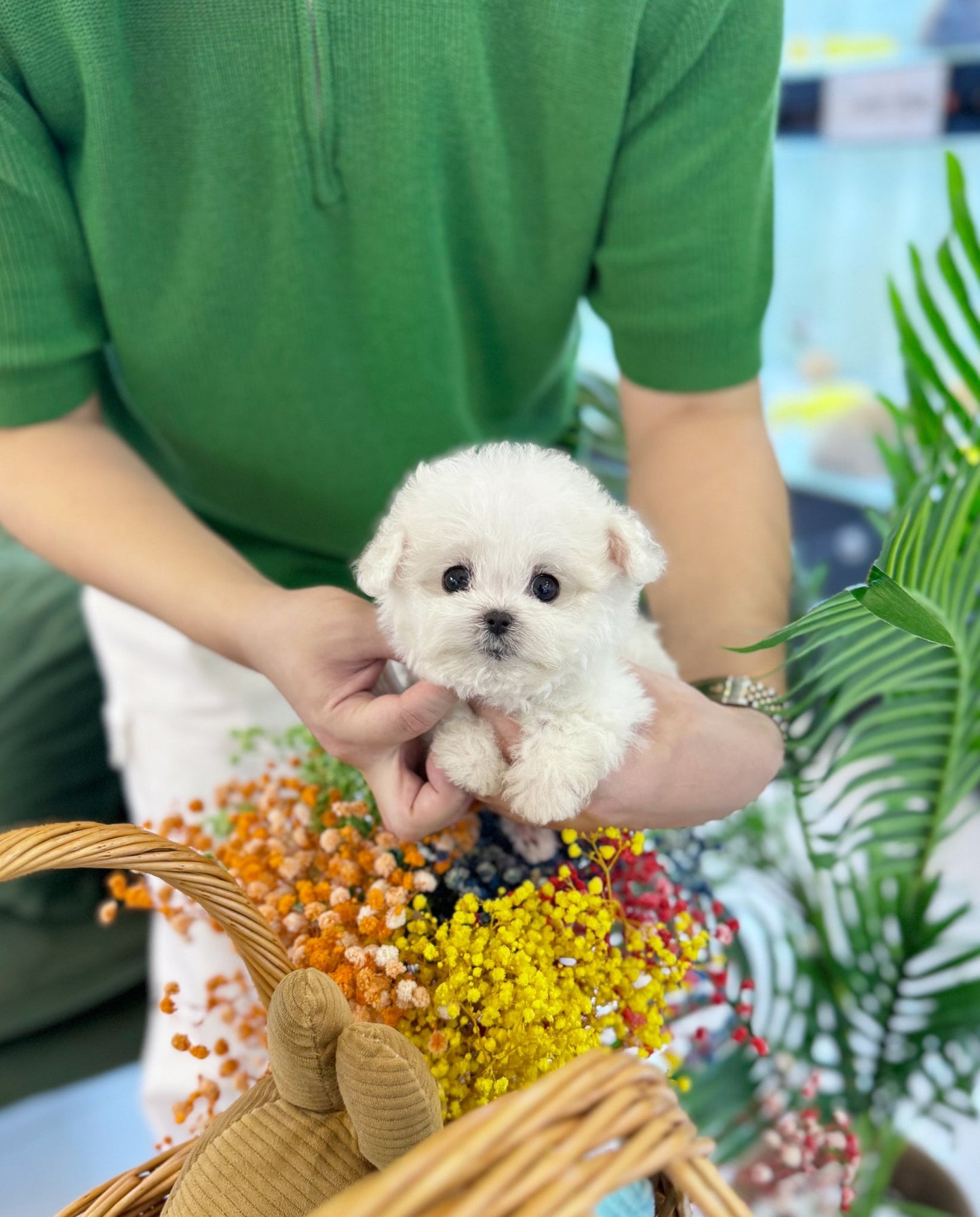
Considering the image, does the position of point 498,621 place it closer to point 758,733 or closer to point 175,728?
point 758,733

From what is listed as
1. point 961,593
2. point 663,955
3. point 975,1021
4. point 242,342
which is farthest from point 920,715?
point 242,342

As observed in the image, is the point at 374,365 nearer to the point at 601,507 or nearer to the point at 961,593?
the point at 601,507

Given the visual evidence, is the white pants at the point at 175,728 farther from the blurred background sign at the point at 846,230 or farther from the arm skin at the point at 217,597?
the blurred background sign at the point at 846,230

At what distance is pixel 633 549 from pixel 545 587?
5 cm

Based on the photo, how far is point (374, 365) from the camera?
87 centimetres

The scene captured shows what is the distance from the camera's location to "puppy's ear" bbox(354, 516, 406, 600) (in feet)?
1.81

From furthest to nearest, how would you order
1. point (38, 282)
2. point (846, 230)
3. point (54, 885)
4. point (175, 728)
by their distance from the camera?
point (846, 230)
point (54, 885)
point (175, 728)
point (38, 282)

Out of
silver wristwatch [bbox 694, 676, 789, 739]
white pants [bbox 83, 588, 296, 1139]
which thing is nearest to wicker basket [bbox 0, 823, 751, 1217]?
silver wristwatch [bbox 694, 676, 789, 739]

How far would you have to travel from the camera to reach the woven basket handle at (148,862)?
1.81 ft

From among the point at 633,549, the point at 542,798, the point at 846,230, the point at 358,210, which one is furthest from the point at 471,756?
the point at 846,230

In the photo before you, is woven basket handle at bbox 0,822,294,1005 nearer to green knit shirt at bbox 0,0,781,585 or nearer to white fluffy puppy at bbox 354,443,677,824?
white fluffy puppy at bbox 354,443,677,824

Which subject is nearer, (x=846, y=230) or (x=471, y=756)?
(x=471, y=756)

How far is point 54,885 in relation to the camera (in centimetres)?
139

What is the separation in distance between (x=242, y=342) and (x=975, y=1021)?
37.1 inches
